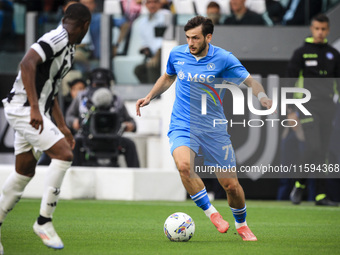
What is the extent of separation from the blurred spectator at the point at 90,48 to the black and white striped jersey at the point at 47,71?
26.7 ft

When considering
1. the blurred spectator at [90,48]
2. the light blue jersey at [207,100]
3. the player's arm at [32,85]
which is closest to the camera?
the player's arm at [32,85]

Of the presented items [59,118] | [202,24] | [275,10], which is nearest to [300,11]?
[275,10]

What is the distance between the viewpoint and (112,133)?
1320 centimetres

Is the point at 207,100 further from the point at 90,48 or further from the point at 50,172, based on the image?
the point at 90,48

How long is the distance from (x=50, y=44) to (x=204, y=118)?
83.0 inches

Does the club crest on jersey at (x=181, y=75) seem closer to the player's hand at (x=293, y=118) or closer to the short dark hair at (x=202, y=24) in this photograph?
the short dark hair at (x=202, y=24)

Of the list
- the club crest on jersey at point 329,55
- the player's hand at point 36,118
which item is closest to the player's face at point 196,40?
the player's hand at point 36,118

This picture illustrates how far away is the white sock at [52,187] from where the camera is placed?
6.41 metres

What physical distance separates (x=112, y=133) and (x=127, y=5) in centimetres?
323

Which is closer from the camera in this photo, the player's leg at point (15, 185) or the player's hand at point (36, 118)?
the player's hand at point (36, 118)

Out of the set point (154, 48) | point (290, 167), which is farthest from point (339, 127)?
point (154, 48)

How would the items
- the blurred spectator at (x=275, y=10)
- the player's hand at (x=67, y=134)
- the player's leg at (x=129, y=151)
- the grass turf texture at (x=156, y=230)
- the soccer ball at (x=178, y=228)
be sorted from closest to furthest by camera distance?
the grass turf texture at (x=156, y=230), the player's hand at (x=67, y=134), the soccer ball at (x=178, y=228), the player's leg at (x=129, y=151), the blurred spectator at (x=275, y=10)

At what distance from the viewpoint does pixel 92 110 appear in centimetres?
1306

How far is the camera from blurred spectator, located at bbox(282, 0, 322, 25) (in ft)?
46.6
